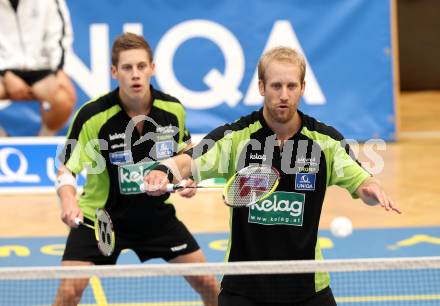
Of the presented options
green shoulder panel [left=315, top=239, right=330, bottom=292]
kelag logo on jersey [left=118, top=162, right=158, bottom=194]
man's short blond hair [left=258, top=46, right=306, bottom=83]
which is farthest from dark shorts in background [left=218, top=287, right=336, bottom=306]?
kelag logo on jersey [left=118, top=162, right=158, bottom=194]

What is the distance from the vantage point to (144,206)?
630 cm

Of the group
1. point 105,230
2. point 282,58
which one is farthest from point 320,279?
point 105,230

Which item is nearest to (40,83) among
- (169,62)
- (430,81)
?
(169,62)

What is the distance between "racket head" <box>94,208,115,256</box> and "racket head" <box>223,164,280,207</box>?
1285 millimetres

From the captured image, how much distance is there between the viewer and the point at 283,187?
4.91 meters

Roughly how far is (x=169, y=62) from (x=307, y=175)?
8.46 m

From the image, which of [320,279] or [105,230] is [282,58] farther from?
[105,230]

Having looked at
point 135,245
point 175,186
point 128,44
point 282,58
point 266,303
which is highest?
point 282,58

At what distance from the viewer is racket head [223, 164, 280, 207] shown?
191 inches

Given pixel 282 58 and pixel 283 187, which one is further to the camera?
pixel 283 187

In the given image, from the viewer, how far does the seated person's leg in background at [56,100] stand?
12.7 meters

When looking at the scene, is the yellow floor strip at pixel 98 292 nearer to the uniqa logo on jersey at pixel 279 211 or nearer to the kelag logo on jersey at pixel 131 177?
the kelag logo on jersey at pixel 131 177

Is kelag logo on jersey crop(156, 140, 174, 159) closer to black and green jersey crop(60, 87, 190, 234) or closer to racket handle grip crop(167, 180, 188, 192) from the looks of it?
black and green jersey crop(60, 87, 190, 234)

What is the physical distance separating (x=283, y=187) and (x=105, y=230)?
1534 millimetres
